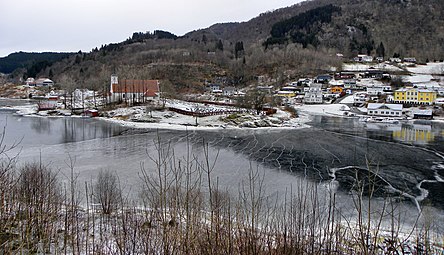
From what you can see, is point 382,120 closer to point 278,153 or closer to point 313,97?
point 313,97

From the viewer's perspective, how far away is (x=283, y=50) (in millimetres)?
66438

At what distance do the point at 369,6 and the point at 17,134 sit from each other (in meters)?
95.8

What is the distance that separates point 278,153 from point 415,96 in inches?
1064

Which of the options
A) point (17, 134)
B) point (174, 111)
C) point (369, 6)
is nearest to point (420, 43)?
point (369, 6)

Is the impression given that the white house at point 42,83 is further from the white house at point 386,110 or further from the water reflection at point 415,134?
the water reflection at point 415,134

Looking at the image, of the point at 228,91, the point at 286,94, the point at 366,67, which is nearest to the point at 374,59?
the point at 366,67

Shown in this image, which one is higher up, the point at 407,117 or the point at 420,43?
the point at 420,43

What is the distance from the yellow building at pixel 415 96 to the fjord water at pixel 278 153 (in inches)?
498

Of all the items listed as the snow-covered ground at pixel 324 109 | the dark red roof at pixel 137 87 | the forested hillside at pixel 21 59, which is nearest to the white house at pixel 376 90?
the snow-covered ground at pixel 324 109

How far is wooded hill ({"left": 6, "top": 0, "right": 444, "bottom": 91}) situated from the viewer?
182ft

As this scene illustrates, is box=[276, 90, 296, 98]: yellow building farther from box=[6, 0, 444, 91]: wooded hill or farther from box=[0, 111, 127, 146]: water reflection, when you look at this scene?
box=[0, 111, 127, 146]: water reflection

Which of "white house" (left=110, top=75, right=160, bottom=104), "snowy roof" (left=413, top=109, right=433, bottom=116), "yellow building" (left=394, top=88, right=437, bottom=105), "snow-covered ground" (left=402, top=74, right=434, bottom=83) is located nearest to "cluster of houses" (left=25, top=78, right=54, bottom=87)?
"white house" (left=110, top=75, right=160, bottom=104)

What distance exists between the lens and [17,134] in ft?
60.0

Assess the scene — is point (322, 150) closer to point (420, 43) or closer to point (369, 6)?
point (420, 43)
